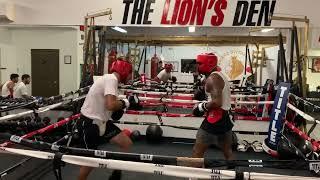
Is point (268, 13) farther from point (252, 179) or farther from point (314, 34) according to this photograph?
point (252, 179)

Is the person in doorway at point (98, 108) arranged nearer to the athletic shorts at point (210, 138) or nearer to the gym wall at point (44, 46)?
the athletic shorts at point (210, 138)

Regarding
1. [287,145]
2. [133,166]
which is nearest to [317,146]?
[287,145]

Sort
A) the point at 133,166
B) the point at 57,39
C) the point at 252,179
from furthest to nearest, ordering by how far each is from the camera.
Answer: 1. the point at 57,39
2. the point at 133,166
3. the point at 252,179

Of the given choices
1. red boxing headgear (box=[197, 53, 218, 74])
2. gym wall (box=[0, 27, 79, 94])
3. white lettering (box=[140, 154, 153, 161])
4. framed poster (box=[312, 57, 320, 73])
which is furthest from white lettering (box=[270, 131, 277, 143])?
framed poster (box=[312, 57, 320, 73])

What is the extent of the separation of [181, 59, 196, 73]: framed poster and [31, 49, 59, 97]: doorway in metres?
2.77

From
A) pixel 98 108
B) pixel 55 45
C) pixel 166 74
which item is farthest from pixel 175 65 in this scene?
pixel 98 108

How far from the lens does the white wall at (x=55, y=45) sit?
23.6ft

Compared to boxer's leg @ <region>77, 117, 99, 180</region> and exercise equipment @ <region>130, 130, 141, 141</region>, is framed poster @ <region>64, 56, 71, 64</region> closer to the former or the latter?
exercise equipment @ <region>130, 130, 141, 141</region>

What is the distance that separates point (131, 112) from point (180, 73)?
1.55m

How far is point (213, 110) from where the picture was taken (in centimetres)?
329

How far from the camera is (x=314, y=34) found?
5.78 metres

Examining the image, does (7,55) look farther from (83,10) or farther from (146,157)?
(146,157)

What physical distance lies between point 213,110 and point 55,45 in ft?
17.1

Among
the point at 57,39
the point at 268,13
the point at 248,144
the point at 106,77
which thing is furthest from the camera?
the point at 57,39
